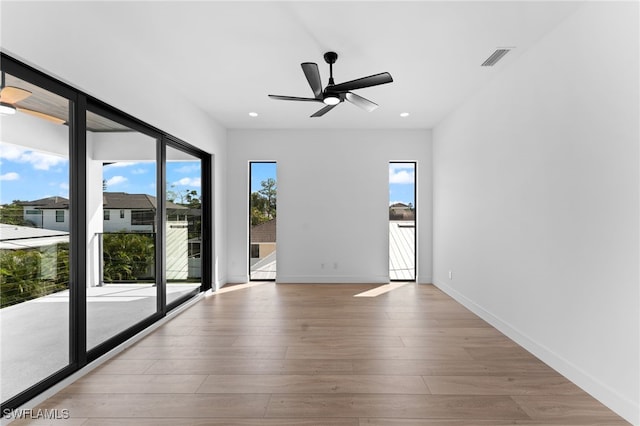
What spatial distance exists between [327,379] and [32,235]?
231 centimetres

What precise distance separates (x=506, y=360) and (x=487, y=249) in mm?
1327

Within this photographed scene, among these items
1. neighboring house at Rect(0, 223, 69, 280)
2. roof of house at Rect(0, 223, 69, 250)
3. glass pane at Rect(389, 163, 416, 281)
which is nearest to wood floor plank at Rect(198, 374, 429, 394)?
neighboring house at Rect(0, 223, 69, 280)

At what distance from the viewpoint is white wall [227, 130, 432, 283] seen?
5.59 metres

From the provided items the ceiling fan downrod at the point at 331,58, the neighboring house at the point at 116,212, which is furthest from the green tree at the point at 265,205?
the ceiling fan downrod at the point at 331,58

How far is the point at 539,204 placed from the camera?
2.71 meters

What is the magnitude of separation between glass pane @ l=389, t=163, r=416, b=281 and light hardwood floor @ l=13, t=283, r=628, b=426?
6.61ft

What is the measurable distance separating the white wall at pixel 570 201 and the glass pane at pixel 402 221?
1.98 m

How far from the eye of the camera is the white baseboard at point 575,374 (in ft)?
6.26

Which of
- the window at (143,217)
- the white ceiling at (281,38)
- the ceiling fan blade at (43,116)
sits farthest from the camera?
the window at (143,217)

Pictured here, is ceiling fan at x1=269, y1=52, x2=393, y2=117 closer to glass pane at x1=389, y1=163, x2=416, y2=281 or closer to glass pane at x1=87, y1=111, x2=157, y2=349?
glass pane at x1=87, y1=111, x2=157, y2=349

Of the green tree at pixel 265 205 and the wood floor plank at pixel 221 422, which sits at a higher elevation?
the green tree at pixel 265 205

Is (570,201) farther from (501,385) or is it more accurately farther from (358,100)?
(358,100)

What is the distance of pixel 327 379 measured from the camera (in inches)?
92.4

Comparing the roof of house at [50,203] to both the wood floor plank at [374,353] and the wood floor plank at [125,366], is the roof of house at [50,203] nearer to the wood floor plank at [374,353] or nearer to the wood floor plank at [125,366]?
the wood floor plank at [125,366]
